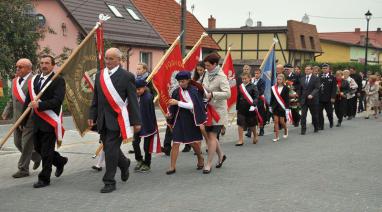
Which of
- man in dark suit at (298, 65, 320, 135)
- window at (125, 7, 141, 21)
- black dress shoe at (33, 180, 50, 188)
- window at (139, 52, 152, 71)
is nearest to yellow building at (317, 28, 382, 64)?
window at (125, 7, 141, 21)

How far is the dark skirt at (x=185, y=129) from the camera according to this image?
848cm

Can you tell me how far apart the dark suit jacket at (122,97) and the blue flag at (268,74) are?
6806mm

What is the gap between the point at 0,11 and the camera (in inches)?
704

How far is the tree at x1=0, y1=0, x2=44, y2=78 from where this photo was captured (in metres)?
17.8

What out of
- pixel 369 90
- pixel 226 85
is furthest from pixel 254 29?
pixel 226 85

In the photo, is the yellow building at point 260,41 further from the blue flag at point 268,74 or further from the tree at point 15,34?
the blue flag at point 268,74

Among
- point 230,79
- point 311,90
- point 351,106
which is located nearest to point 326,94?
point 311,90

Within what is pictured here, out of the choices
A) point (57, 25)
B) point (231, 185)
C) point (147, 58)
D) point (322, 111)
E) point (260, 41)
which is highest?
point (260, 41)

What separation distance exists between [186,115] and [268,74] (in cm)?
597

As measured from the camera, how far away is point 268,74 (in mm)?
14125

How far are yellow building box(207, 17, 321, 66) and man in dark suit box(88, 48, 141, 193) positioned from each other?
127 feet

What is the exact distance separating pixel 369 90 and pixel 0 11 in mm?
12878

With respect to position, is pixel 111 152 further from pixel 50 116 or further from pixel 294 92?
pixel 294 92

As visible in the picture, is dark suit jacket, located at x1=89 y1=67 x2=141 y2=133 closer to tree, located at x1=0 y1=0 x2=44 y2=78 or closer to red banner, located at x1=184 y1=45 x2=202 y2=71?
red banner, located at x1=184 y1=45 x2=202 y2=71
